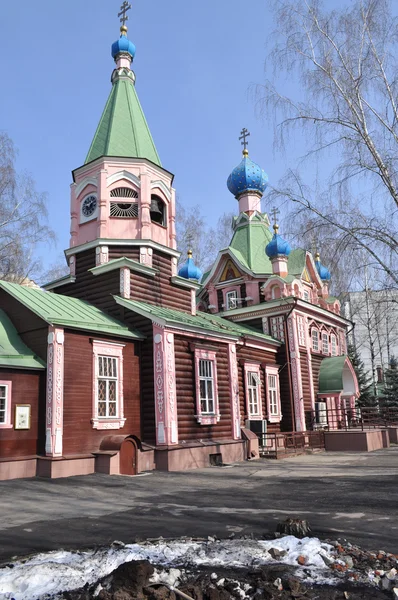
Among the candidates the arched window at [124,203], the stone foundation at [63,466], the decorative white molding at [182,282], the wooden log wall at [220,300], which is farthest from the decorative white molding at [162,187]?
the stone foundation at [63,466]

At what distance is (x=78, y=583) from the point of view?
4227mm

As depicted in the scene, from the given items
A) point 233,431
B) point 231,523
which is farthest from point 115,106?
point 231,523

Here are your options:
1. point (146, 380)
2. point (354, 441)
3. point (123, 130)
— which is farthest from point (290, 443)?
point (123, 130)

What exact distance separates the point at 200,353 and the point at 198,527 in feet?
31.1

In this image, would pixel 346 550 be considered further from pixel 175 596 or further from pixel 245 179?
pixel 245 179

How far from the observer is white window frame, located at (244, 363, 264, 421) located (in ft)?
63.2

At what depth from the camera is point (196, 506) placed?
8227mm

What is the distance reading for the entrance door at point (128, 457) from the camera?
41.9 ft

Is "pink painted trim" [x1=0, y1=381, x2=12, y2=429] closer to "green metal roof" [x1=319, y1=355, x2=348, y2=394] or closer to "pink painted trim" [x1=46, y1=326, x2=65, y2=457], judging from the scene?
"pink painted trim" [x1=46, y1=326, x2=65, y2=457]

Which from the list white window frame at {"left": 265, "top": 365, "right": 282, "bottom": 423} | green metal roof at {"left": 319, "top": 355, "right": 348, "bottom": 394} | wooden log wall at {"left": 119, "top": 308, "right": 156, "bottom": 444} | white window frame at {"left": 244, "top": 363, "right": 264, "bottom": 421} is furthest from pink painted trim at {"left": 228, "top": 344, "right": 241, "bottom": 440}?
green metal roof at {"left": 319, "top": 355, "right": 348, "bottom": 394}

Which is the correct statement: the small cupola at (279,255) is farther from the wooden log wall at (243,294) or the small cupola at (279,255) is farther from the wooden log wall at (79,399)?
the wooden log wall at (79,399)

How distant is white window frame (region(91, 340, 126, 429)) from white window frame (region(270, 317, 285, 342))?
32.6 feet

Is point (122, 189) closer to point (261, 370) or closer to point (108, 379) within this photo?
point (108, 379)

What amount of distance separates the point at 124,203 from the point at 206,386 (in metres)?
6.98
